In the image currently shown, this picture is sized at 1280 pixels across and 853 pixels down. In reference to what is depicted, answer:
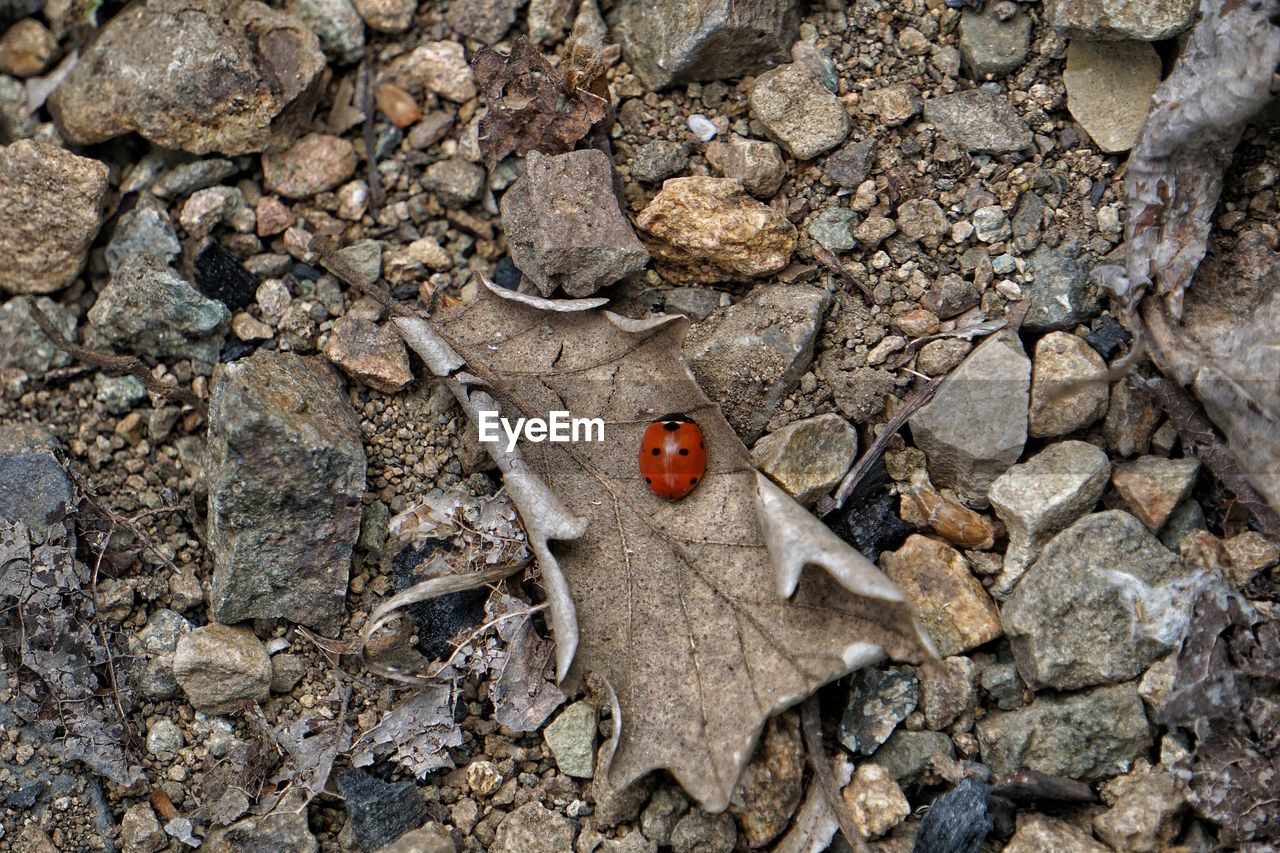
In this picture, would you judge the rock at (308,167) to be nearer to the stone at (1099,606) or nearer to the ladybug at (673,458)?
the ladybug at (673,458)

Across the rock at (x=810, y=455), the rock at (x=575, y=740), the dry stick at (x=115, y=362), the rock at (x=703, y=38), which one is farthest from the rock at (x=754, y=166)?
the dry stick at (x=115, y=362)

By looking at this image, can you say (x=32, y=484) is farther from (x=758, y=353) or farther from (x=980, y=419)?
(x=980, y=419)

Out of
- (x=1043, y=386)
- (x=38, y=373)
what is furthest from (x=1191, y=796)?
(x=38, y=373)

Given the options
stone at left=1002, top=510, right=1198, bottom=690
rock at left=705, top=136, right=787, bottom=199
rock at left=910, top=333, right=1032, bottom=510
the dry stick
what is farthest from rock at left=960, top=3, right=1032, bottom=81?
the dry stick

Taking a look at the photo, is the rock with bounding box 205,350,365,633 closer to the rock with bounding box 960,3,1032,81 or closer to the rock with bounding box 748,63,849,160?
the rock with bounding box 748,63,849,160

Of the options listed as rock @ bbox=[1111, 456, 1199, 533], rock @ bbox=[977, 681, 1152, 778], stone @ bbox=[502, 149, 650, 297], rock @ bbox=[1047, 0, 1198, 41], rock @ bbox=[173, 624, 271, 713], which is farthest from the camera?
stone @ bbox=[502, 149, 650, 297]
